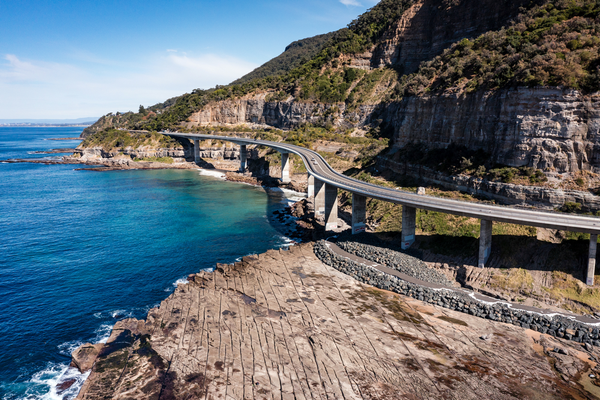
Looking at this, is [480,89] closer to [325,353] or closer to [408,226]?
[408,226]

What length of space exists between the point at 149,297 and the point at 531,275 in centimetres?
3449

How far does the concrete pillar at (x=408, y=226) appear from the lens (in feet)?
133

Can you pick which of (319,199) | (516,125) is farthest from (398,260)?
(319,199)

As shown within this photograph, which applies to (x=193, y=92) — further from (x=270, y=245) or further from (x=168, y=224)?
(x=270, y=245)

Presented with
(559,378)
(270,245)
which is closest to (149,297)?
(270,245)

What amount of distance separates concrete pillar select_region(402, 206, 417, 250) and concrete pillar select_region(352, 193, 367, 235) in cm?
829

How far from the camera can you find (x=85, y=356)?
82.9 feet

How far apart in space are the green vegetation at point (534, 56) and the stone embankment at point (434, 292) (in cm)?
2460

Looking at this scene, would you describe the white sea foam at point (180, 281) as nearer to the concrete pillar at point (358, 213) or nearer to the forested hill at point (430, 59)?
the concrete pillar at point (358, 213)

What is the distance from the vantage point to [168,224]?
5778 centimetres

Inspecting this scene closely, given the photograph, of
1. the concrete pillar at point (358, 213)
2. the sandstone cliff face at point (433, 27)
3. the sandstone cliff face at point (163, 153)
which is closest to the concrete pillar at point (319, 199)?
the concrete pillar at point (358, 213)

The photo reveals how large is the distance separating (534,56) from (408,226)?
25603mm

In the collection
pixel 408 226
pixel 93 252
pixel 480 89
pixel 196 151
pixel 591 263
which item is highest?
pixel 480 89

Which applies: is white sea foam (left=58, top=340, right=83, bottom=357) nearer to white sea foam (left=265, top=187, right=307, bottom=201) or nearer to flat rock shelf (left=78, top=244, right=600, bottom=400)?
flat rock shelf (left=78, top=244, right=600, bottom=400)
